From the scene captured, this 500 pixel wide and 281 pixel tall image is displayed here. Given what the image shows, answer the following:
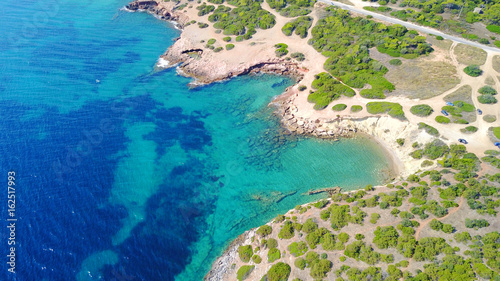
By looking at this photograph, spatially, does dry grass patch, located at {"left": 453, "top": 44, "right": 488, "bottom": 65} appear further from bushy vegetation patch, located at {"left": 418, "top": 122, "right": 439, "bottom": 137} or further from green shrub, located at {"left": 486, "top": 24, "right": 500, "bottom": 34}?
bushy vegetation patch, located at {"left": 418, "top": 122, "right": 439, "bottom": 137}

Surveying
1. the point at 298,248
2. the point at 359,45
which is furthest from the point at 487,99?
the point at 298,248

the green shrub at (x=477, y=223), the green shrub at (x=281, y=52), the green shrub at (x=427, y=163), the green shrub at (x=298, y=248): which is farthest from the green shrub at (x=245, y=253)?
the green shrub at (x=281, y=52)

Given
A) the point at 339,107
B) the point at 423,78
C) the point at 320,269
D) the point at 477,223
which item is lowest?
the point at 320,269

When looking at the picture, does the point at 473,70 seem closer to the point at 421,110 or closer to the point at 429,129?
the point at 421,110

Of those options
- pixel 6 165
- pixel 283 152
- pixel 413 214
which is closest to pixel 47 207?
pixel 6 165

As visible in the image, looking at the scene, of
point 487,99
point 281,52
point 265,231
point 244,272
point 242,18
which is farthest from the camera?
point 242,18

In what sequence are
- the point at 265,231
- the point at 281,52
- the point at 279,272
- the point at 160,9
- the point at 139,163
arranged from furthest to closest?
the point at 160,9, the point at 281,52, the point at 139,163, the point at 265,231, the point at 279,272

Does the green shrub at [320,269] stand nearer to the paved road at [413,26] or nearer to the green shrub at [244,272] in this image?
the green shrub at [244,272]
